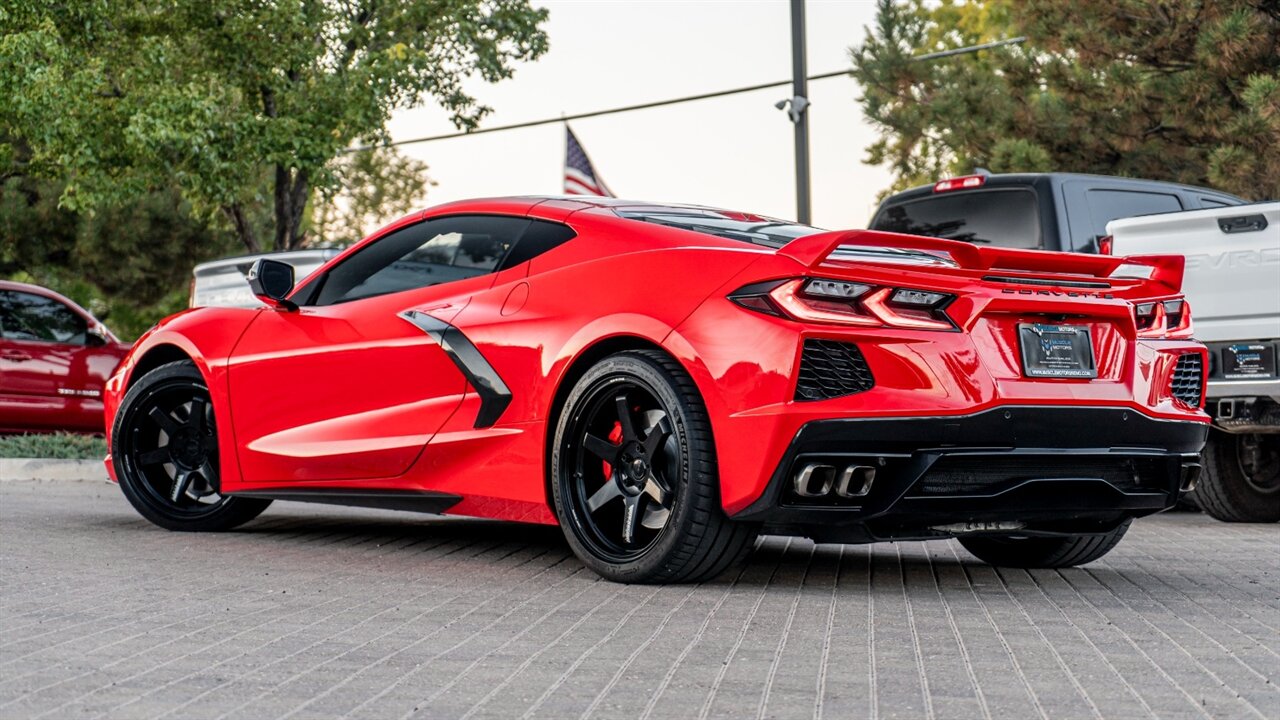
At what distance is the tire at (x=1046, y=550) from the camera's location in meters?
6.65

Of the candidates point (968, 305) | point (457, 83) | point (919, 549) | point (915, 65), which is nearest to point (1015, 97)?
point (915, 65)

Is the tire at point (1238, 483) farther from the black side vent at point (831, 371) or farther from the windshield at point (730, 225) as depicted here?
the black side vent at point (831, 371)

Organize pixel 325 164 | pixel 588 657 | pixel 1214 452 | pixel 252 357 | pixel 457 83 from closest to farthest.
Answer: pixel 588 657
pixel 252 357
pixel 1214 452
pixel 325 164
pixel 457 83

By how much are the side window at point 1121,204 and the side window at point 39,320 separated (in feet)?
30.5

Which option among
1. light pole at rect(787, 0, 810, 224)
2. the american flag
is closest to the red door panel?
light pole at rect(787, 0, 810, 224)

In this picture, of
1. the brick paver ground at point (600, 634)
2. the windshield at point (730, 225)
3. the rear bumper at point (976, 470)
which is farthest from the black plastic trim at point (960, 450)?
the windshield at point (730, 225)

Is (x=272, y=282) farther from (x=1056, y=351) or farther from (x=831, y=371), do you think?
(x=1056, y=351)

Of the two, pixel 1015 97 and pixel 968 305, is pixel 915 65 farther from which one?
pixel 968 305

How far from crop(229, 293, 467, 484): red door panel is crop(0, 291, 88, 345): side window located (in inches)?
312

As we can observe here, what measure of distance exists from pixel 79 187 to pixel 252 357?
1288 centimetres

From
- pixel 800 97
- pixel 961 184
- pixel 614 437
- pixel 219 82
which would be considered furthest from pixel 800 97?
pixel 614 437

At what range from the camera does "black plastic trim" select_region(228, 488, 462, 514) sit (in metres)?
6.54

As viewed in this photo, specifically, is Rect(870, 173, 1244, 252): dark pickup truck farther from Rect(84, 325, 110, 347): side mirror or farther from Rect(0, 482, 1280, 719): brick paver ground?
Rect(84, 325, 110, 347): side mirror

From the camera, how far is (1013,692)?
13.1ft
